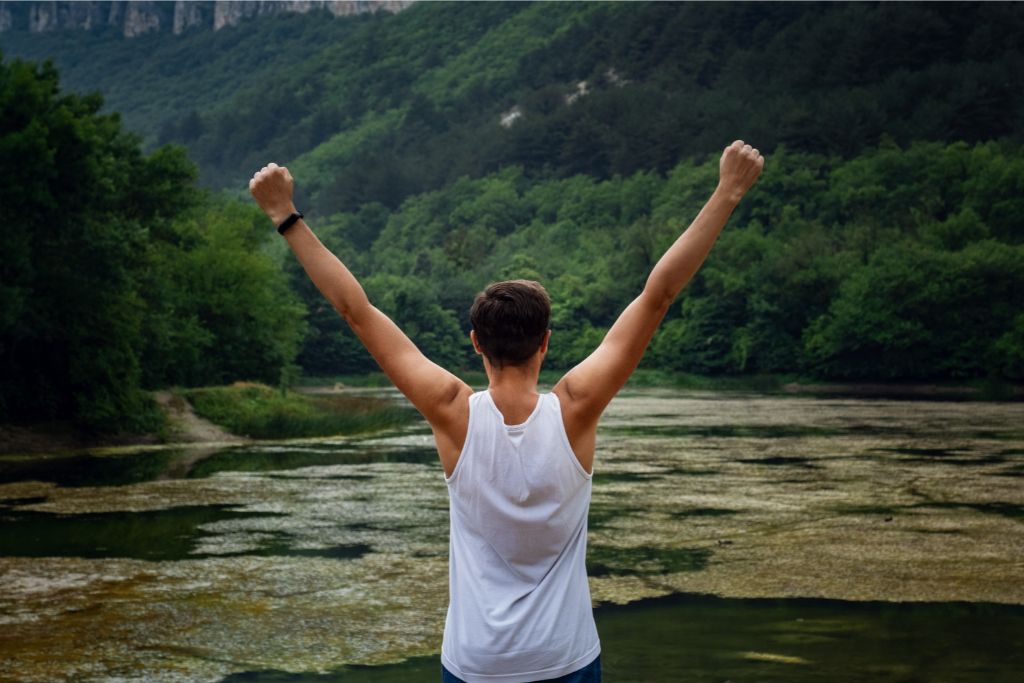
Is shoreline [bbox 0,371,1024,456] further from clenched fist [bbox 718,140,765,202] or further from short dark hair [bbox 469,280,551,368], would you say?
clenched fist [bbox 718,140,765,202]

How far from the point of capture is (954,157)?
328 feet

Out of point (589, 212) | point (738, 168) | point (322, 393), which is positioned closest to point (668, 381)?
point (322, 393)

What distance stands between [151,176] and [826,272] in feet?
182

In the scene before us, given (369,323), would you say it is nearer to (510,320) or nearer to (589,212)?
(510,320)

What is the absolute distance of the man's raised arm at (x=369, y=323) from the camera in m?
3.21

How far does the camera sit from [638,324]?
10.5ft

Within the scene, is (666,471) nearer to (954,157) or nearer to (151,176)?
(151,176)

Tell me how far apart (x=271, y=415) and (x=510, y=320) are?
39.3 meters

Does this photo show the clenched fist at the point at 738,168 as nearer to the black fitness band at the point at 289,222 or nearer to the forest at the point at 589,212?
the black fitness band at the point at 289,222

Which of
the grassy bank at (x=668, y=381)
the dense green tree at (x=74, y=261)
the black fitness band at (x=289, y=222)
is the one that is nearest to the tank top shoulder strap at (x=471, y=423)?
the black fitness band at (x=289, y=222)

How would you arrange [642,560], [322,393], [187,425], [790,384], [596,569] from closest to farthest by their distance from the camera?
[596,569], [642,560], [187,425], [322,393], [790,384]

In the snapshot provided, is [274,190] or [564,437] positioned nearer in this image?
[564,437]

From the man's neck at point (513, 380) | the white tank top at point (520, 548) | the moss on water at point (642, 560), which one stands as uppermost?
the man's neck at point (513, 380)

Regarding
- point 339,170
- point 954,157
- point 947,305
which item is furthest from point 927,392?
point 339,170
